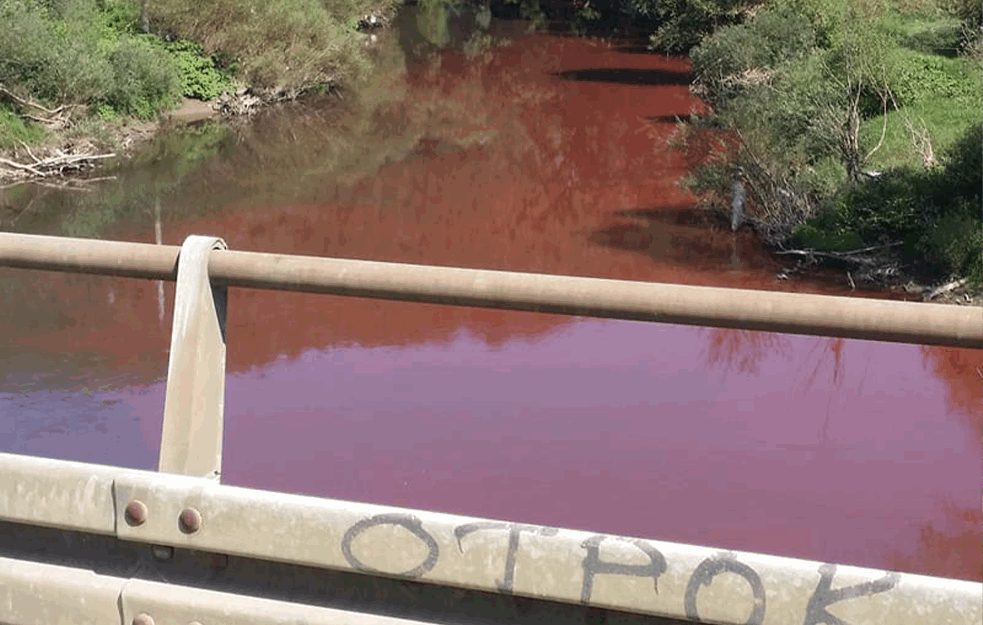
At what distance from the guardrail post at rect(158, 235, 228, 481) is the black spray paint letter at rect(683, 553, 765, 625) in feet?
3.67

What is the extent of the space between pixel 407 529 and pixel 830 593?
2.75 ft

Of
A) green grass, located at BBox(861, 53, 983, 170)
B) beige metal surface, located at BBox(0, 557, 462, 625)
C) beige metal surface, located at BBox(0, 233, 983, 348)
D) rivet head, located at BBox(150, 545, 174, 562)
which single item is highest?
beige metal surface, located at BBox(0, 233, 983, 348)

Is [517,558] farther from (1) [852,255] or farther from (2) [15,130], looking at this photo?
(2) [15,130]

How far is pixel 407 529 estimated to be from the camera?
2744 millimetres

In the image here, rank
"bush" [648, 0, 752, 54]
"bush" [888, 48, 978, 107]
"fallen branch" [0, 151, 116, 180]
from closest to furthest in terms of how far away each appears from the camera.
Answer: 1. "bush" [888, 48, 978, 107]
2. "fallen branch" [0, 151, 116, 180]
3. "bush" [648, 0, 752, 54]

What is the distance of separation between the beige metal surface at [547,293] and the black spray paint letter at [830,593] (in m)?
0.44

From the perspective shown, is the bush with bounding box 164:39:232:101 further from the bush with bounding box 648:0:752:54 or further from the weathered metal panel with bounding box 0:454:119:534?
the weathered metal panel with bounding box 0:454:119:534

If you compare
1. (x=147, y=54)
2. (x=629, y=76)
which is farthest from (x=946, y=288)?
(x=629, y=76)

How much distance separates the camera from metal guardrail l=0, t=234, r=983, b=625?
250 cm

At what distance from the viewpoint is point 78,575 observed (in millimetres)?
2988

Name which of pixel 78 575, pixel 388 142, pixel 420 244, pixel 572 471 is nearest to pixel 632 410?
pixel 572 471

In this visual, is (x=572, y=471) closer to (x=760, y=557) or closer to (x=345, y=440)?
(x=345, y=440)

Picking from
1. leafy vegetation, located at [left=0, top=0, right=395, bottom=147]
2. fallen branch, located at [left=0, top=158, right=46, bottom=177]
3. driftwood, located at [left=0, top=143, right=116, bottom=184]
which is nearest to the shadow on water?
leafy vegetation, located at [left=0, top=0, right=395, bottom=147]

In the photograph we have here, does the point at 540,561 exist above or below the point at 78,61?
above
